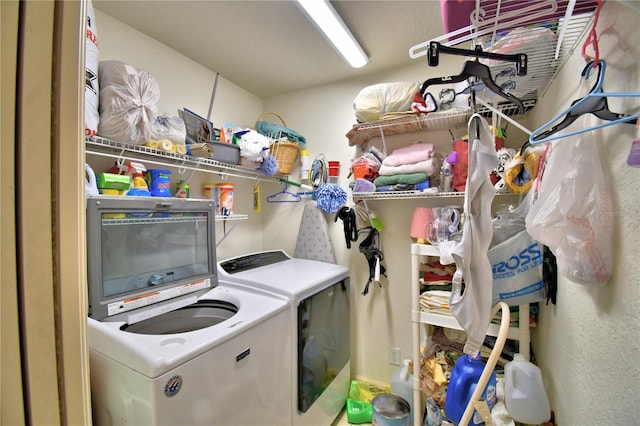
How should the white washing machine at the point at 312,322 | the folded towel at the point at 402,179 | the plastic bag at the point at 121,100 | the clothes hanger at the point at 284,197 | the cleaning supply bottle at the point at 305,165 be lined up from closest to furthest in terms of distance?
the plastic bag at the point at 121,100 < the white washing machine at the point at 312,322 < the folded towel at the point at 402,179 < the cleaning supply bottle at the point at 305,165 < the clothes hanger at the point at 284,197

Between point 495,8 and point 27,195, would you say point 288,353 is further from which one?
point 495,8

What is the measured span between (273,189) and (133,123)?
1.48 meters

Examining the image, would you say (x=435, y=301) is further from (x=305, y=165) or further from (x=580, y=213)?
(x=305, y=165)

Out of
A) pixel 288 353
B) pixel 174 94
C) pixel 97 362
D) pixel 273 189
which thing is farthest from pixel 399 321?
pixel 174 94

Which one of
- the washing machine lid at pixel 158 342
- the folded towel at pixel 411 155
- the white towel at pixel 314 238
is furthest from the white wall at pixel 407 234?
the washing machine lid at pixel 158 342

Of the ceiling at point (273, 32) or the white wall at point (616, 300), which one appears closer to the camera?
the white wall at point (616, 300)

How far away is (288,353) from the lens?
1431mm

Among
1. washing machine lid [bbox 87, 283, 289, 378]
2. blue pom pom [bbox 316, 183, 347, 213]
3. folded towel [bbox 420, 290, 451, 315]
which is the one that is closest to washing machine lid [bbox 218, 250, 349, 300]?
washing machine lid [bbox 87, 283, 289, 378]

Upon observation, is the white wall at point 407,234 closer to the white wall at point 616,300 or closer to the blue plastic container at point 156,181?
the white wall at point 616,300

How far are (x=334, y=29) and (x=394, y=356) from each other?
2.42 m

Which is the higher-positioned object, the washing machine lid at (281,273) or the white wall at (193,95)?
Answer: the white wall at (193,95)

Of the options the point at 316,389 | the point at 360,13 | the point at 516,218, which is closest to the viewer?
the point at 516,218

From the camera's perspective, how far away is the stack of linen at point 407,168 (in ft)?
5.78

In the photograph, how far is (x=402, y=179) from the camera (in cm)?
179
